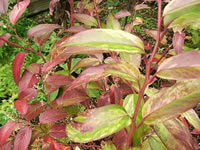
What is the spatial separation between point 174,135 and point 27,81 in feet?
1.82

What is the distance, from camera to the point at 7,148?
0.87 meters

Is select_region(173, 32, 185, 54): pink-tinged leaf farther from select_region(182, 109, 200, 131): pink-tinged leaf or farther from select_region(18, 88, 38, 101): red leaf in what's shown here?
select_region(18, 88, 38, 101): red leaf

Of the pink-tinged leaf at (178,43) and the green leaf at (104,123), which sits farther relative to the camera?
the pink-tinged leaf at (178,43)

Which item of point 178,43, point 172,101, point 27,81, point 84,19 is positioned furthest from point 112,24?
point 172,101

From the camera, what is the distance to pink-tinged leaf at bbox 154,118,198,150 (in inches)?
21.6

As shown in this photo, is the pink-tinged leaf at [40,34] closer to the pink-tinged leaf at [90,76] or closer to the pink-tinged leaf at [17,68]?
the pink-tinged leaf at [17,68]

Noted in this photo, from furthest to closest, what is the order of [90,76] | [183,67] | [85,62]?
1. [85,62]
2. [90,76]
3. [183,67]

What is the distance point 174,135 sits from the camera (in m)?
0.56

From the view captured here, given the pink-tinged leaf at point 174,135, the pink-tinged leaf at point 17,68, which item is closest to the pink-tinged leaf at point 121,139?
the pink-tinged leaf at point 174,135

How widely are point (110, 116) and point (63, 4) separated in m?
1.58

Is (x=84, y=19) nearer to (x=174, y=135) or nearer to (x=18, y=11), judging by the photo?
(x=18, y=11)

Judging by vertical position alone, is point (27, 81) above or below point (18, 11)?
below

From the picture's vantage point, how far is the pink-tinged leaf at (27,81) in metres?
0.81

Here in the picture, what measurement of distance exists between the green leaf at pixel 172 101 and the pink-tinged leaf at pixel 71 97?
0.35 metres
